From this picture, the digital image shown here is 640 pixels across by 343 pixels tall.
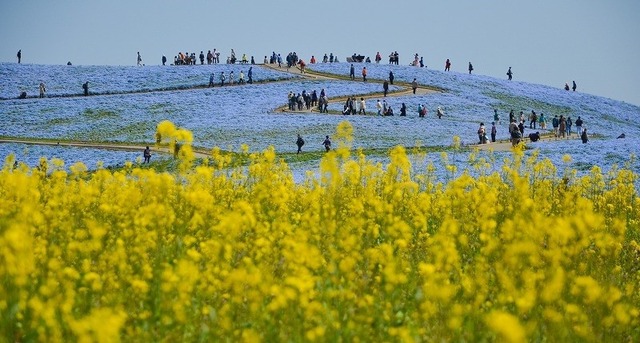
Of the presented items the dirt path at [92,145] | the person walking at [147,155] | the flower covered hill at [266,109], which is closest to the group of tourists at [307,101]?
the flower covered hill at [266,109]

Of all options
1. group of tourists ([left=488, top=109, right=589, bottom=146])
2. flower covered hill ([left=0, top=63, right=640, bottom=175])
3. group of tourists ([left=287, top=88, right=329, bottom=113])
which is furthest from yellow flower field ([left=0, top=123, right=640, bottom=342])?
group of tourists ([left=287, top=88, right=329, bottom=113])

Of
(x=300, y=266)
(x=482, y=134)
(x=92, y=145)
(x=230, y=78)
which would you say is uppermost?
(x=230, y=78)

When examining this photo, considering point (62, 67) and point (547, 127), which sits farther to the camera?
point (62, 67)

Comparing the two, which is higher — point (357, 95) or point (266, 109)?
point (357, 95)

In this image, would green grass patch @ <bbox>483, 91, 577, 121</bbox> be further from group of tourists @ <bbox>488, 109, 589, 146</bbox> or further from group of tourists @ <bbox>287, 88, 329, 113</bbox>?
group of tourists @ <bbox>287, 88, 329, 113</bbox>

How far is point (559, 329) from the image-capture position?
6012mm

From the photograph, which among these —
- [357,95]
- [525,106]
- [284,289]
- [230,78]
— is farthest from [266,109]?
[284,289]

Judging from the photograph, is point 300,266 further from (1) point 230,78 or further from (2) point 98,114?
(1) point 230,78

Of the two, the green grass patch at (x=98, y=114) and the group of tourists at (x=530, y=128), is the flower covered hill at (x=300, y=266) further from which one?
the green grass patch at (x=98, y=114)

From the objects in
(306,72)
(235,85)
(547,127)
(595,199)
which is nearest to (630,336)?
(595,199)

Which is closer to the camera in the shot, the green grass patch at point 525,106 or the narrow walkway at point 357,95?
the narrow walkway at point 357,95

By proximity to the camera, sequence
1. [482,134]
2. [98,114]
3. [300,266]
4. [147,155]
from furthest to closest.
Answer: [98,114], [482,134], [147,155], [300,266]

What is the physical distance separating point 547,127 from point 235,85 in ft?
86.8

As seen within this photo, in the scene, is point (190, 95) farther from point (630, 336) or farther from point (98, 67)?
point (630, 336)
